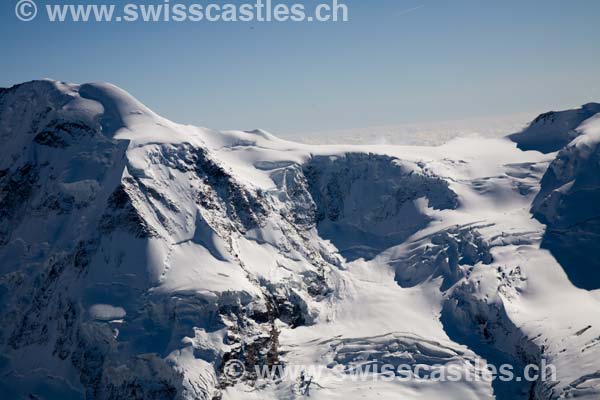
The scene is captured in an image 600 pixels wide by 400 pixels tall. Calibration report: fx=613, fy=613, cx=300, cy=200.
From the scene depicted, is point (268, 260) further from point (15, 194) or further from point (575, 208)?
point (575, 208)

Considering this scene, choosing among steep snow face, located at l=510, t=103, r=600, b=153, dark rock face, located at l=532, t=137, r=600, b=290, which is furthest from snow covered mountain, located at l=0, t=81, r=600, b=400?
steep snow face, located at l=510, t=103, r=600, b=153

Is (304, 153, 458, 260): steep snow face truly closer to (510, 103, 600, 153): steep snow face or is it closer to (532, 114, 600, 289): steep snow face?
(532, 114, 600, 289): steep snow face

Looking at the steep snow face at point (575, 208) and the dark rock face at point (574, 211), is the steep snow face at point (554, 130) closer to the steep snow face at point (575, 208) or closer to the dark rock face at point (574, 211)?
the steep snow face at point (575, 208)

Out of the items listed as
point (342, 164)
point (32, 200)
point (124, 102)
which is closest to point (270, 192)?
point (342, 164)

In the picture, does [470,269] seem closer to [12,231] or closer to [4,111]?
[12,231]

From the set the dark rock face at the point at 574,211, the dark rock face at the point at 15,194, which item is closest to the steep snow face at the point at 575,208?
the dark rock face at the point at 574,211
